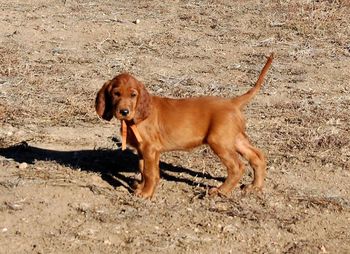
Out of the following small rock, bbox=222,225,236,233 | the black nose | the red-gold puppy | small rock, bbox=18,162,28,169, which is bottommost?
small rock, bbox=18,162,28,169

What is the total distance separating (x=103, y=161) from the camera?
297 inches

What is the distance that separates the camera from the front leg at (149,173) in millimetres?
6461

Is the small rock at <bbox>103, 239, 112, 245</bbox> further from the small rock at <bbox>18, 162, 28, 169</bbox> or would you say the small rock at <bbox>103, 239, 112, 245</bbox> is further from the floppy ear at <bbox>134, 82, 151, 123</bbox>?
the small rock at <bbox>18, 162, 28, 169</bbox>

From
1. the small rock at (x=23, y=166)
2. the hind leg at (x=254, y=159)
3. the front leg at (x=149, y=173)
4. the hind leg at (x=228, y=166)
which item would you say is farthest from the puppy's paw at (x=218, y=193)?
the small rock at (x=23, y=166)

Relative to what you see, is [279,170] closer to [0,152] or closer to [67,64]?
[0,152]

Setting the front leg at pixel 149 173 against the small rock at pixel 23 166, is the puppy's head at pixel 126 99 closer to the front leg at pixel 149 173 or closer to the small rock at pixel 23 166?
the front leg at pixel 149 173

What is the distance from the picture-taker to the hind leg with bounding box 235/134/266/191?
6.75 m

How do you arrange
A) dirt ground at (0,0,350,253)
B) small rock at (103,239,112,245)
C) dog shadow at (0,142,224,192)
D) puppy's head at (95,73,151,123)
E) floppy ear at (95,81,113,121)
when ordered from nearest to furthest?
small rock at (103,239,112,245) → dirt ground at (0,0,350,253) → puppy's head at (95,73,151,123) → floppy ear at (95,81,113,121) → dog shadow at (0,142,224,192)

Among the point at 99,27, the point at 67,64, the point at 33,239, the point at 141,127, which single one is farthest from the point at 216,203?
the point at 99,27

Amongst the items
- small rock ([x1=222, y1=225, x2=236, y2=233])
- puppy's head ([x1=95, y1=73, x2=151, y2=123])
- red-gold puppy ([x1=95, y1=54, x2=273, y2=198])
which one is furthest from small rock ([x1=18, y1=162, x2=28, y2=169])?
small rock ([x1=222, y1=225, x2=236, y2=233])

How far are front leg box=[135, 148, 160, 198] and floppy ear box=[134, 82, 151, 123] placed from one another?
1.05ft

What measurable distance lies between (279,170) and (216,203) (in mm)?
1168

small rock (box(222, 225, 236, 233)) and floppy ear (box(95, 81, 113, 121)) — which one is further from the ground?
floppy ear (box(95, 81, 113, 121))

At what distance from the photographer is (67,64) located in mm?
11164
